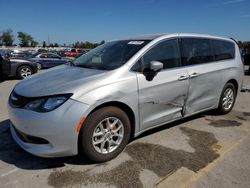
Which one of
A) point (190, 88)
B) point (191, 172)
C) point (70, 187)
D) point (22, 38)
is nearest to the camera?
point (70, 187)

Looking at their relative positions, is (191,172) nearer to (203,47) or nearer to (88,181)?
(88,181)

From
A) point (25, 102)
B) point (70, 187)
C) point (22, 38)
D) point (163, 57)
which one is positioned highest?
point (22, 38)

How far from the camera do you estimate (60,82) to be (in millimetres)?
3348

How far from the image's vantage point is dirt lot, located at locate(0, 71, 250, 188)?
2971 millimetres

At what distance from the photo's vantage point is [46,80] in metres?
3.57

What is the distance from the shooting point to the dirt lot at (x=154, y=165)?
297 cm

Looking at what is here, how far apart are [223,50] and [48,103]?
375 centimetres

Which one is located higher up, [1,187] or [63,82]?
[63,82]

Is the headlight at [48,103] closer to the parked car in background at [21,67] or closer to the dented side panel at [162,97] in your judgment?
the dented side panel at [162,97]

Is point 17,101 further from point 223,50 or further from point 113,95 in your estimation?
point 223,50

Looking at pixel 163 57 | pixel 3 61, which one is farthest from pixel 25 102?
pixel 3 61

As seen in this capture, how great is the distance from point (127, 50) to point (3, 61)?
23.7 feet

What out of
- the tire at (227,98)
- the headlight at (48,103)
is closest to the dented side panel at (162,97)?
the headlight at (48,103)

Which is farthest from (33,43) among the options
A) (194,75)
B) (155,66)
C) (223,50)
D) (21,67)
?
(155,66)
